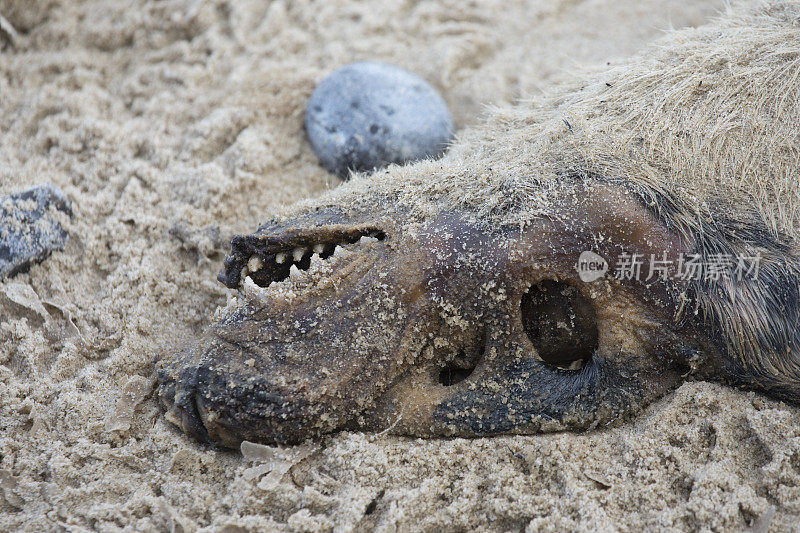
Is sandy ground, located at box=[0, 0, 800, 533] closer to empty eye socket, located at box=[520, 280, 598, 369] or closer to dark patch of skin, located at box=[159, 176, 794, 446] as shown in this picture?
dark patch of skin, located at box=[159, 176, 794, 446]

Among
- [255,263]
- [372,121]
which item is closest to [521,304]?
[255,263]

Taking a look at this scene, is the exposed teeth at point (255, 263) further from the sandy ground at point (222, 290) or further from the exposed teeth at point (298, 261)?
the sandy ground at point (222, 290)

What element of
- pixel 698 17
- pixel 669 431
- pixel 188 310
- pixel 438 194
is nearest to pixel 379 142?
pixel 438 194

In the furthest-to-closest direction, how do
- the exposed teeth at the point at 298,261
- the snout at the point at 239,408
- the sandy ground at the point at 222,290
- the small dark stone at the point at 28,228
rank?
the small dark stone at the point at 28,228
the exposed teeth at the point at 298,261
the snout at the point at 239,408
the sandy ground at the point at 222,290

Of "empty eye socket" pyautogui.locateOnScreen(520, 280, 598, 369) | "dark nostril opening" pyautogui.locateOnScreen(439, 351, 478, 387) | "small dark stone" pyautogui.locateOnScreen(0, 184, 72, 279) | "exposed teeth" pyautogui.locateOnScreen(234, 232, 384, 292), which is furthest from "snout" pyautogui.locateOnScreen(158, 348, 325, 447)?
"small dark stone" pyautogui.locateOnScreen(0, 184, 72, 279)

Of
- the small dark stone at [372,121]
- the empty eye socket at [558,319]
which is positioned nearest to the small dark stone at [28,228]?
the small dark stone at [372,121]

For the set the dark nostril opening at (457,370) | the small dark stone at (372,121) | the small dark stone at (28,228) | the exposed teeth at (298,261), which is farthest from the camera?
the small dark stone at (372,121)
